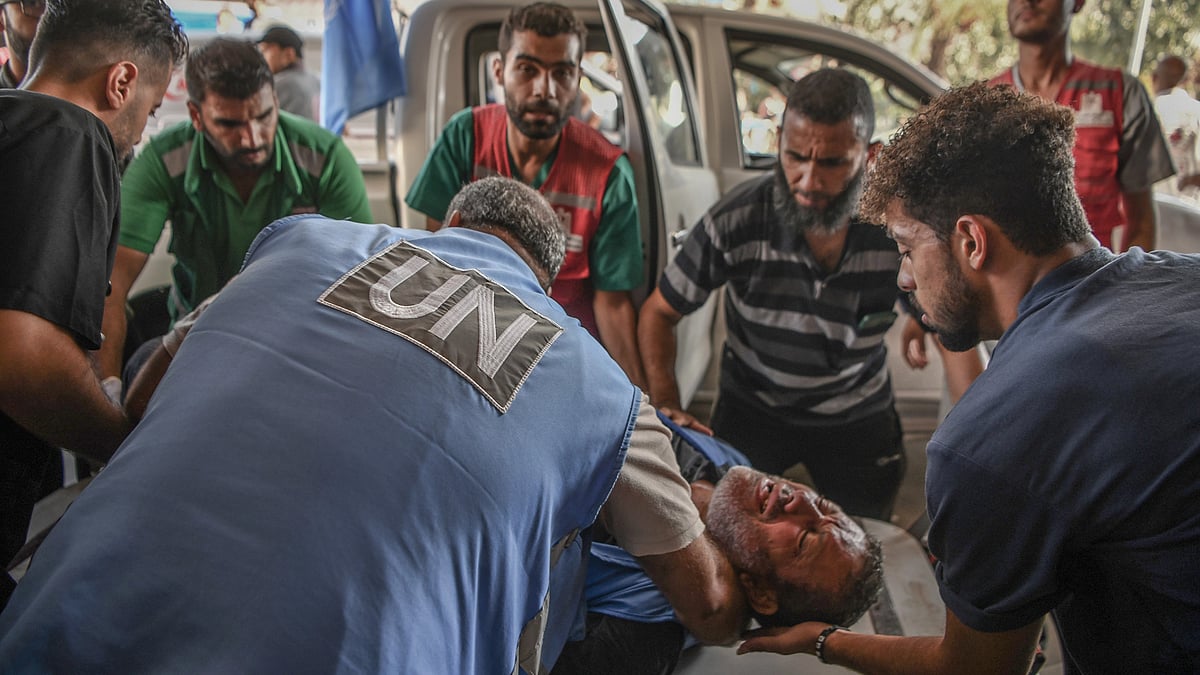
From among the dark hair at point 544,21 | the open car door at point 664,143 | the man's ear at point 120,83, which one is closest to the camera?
the man's ear at point 120,83

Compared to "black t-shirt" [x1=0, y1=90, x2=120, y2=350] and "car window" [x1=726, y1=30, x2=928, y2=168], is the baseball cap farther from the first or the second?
"black t-shirt" [x1=0, y1=90, x2=120, y2=350]

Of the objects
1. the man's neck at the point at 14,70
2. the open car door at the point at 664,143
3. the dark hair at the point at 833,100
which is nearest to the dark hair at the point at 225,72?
the man's neck at the point at 14,70

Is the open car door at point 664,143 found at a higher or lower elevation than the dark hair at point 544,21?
lower

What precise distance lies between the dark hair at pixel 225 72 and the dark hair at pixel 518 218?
48.8 inches

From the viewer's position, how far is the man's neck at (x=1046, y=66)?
3.19 metres

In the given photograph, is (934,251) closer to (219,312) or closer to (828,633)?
(828,633)

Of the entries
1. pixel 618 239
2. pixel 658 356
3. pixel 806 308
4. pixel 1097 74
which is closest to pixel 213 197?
pixel 618 239

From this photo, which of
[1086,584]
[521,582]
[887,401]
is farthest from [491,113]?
[1086,584]

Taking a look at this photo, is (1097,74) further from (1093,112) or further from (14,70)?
(14,70)

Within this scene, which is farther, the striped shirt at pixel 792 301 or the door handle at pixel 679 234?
the door handle at pixel 679 234

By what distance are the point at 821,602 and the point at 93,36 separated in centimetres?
203

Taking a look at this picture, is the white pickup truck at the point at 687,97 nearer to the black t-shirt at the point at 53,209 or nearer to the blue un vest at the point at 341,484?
the blue un vest at the point at 341,484

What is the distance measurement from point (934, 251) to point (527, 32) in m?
1.71

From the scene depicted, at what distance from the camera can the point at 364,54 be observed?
11.2 feet
